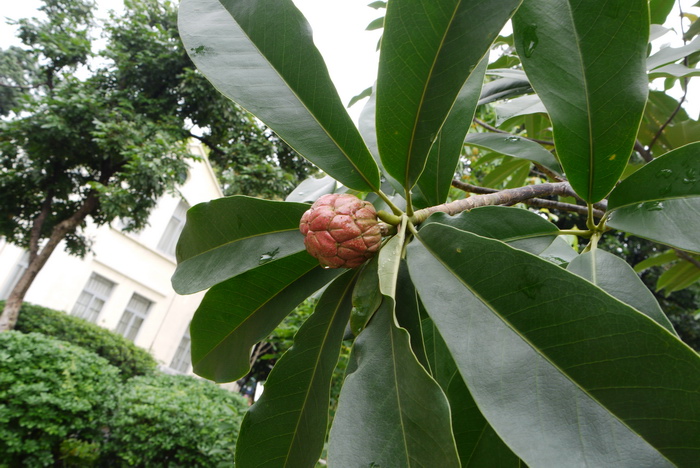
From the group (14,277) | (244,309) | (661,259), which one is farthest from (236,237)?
(14,277)

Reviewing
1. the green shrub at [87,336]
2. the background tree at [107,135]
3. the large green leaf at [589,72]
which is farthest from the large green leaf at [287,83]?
the green shrub at [87,336]

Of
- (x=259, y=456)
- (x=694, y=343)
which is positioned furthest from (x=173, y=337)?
(x=259, y=456)

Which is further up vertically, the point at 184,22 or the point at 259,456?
the point at 184,22

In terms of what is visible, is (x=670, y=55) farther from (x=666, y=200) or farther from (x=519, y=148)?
(x=666, y=200)

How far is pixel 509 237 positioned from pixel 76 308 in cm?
1348

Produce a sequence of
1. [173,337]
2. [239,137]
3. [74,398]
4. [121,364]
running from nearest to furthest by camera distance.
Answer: [74,398], [121,364], [239,137], [173,337]

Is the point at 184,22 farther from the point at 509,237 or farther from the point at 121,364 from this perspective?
the point at 121,364

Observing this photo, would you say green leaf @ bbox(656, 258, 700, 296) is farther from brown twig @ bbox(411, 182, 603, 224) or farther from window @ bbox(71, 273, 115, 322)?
window @ bbox(71, 273, 115, 322)

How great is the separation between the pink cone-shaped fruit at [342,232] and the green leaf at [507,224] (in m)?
0.08

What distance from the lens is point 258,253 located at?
745 millimetres

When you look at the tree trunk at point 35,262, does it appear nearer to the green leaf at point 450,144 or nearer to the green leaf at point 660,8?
the green leaf at point 450,144

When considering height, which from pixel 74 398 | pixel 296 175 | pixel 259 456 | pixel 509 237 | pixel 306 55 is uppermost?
pixel 296 175

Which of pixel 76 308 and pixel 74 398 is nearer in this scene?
pixel 74 398

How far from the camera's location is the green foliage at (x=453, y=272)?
16.9 inches
